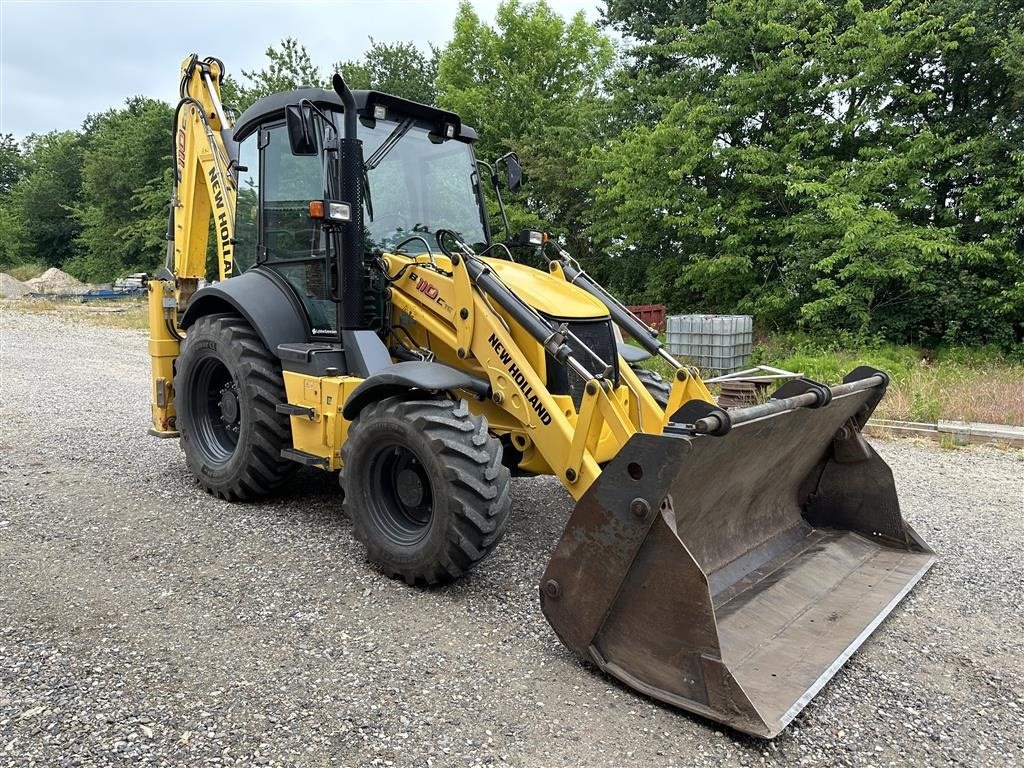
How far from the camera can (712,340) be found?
1159 centimetres

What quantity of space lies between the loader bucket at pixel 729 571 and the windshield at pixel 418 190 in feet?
8.35

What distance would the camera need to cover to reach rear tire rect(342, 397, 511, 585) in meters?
3.63

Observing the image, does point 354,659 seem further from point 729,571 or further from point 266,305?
point 266,305

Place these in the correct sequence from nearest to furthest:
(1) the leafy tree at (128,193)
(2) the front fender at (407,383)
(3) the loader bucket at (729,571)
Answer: (3) the loader bucket at (729,571) → (2) the front fender at (407,383) → (1) the leafy tree at (128,193)

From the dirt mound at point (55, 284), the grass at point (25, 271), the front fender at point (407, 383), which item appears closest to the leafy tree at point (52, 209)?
the grass at point (25, 271)

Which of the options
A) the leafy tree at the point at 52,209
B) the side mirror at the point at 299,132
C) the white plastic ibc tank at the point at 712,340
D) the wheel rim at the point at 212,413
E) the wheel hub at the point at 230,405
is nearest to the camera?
the side mirror at the point at 299,132

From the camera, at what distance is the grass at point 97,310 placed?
2145cm

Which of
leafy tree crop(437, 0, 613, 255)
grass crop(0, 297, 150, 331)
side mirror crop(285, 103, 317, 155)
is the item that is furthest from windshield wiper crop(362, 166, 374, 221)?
grass crop(0, 297, 150, 331)

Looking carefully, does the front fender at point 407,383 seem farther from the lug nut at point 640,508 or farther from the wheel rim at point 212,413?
the wheel rim at point 212,413

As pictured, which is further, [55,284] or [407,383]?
[55,284]

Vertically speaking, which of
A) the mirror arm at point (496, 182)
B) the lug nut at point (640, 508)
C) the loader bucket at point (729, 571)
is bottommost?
the loader bucket at point (729, 571)

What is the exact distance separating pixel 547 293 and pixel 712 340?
25.0 feet

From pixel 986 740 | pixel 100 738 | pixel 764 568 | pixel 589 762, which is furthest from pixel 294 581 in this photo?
pixel 986 740

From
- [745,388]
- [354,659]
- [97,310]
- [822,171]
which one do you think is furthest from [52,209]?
[354,659]
